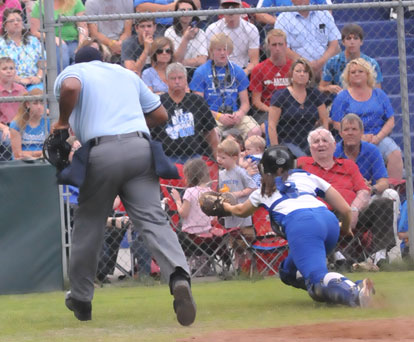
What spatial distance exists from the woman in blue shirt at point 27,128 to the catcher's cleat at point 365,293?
436 cm

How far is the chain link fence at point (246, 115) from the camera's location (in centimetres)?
964

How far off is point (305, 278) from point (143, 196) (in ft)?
5.09

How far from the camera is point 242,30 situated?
11.8 metres

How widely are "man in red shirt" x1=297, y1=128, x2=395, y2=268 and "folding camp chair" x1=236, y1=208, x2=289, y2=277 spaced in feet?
2.43

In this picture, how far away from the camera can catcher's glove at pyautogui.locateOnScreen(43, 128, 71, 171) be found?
6.61 m

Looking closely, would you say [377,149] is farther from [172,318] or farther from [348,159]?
[172,318]

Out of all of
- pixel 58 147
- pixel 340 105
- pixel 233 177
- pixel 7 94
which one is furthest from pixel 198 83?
pixel 58 147

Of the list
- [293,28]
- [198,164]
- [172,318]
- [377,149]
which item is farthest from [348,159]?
[172,318]

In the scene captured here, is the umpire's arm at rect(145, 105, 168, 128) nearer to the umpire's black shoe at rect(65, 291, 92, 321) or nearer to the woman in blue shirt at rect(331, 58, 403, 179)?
the umpire's black shoe at rect(65, 291, 92, 321)

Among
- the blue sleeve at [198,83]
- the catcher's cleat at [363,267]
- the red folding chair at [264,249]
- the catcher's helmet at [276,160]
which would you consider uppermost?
the blue sleeve at [198,83]

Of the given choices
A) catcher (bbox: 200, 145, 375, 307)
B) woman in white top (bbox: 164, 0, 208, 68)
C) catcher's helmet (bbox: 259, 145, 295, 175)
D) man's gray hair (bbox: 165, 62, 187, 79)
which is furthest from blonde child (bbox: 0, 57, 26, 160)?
catcher's helmet (bbox: 259, 145, 295, 175)

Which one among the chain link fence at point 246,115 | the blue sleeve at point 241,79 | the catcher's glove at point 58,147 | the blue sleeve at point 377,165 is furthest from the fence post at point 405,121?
the catcher's glove at point 58,147

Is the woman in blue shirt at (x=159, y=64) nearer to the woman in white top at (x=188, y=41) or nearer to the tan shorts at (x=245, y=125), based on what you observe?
the woman in white top at (x=188, y=41)

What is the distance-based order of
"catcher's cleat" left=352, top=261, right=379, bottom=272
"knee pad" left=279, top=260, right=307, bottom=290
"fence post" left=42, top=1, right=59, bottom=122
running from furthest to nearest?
"catcher's cleat" left=352, top=261, right=379, bottom=272 → "fence post" left=42, top=1, right=59, bottom=122 → "knee pad" left=279, top=260, right=307, bottom=290
